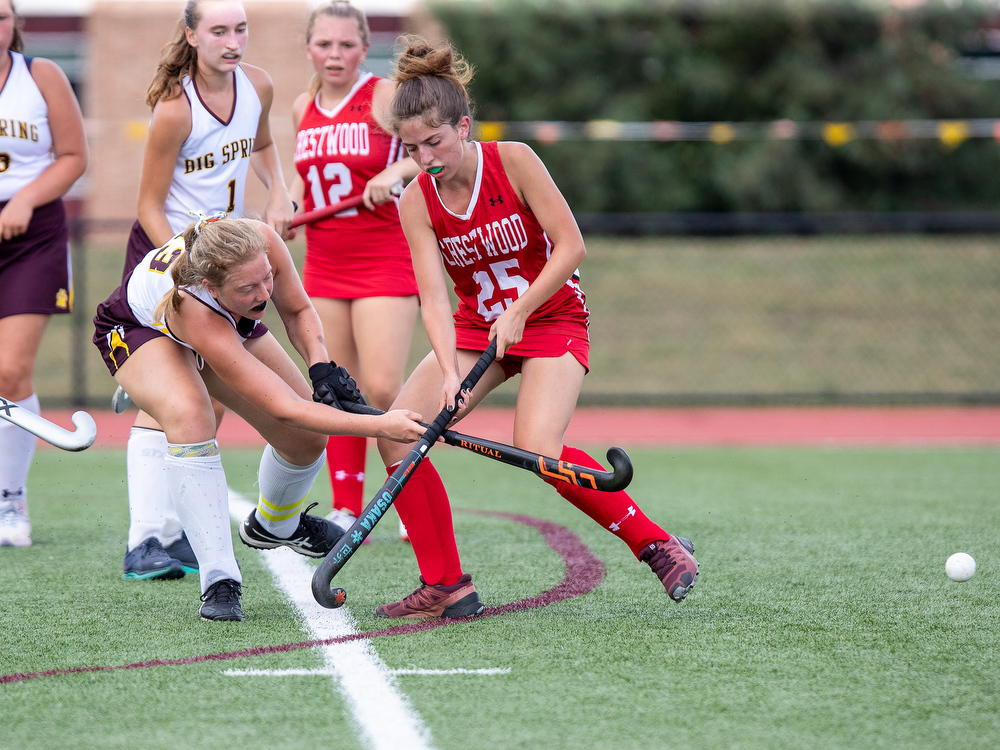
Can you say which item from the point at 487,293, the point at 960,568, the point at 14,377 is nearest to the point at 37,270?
the point at 14,377

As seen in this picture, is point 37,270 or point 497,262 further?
point 37,270

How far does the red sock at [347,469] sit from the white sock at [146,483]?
29.4 inches

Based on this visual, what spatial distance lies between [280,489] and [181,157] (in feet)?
3.92

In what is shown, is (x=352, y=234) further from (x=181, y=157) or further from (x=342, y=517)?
(x=342, y=517)

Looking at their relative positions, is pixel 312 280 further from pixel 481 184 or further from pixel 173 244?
pixel 481 184

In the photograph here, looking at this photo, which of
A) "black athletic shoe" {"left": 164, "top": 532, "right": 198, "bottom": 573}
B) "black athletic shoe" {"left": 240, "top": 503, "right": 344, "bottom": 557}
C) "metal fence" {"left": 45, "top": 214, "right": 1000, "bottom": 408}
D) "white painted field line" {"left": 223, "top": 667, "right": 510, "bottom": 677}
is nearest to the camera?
"white painted field line" {"left": 223, "top": 667, "right": 510, "bottom": 677}

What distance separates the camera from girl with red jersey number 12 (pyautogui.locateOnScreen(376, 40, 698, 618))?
10.1ft

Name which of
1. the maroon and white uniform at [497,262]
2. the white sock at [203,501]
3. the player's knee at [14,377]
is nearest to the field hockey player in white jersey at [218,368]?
the white sock at [203,501]

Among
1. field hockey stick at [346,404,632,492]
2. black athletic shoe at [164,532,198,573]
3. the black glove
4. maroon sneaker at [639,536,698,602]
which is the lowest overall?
black athletic shoe at [164,532,198,573]

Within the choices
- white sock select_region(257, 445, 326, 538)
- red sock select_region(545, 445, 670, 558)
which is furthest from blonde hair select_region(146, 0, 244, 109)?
red sock select_region(545, 445, 670, 558)

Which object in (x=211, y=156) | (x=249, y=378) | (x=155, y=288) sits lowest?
(x=249, y=378)

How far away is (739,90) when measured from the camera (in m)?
15.9

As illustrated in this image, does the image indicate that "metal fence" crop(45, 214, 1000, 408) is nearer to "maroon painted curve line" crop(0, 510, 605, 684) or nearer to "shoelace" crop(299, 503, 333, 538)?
"maroon painted curve line" crop(0, 510, 605, 684)

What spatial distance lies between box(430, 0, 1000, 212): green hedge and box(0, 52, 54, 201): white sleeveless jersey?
11.8m
